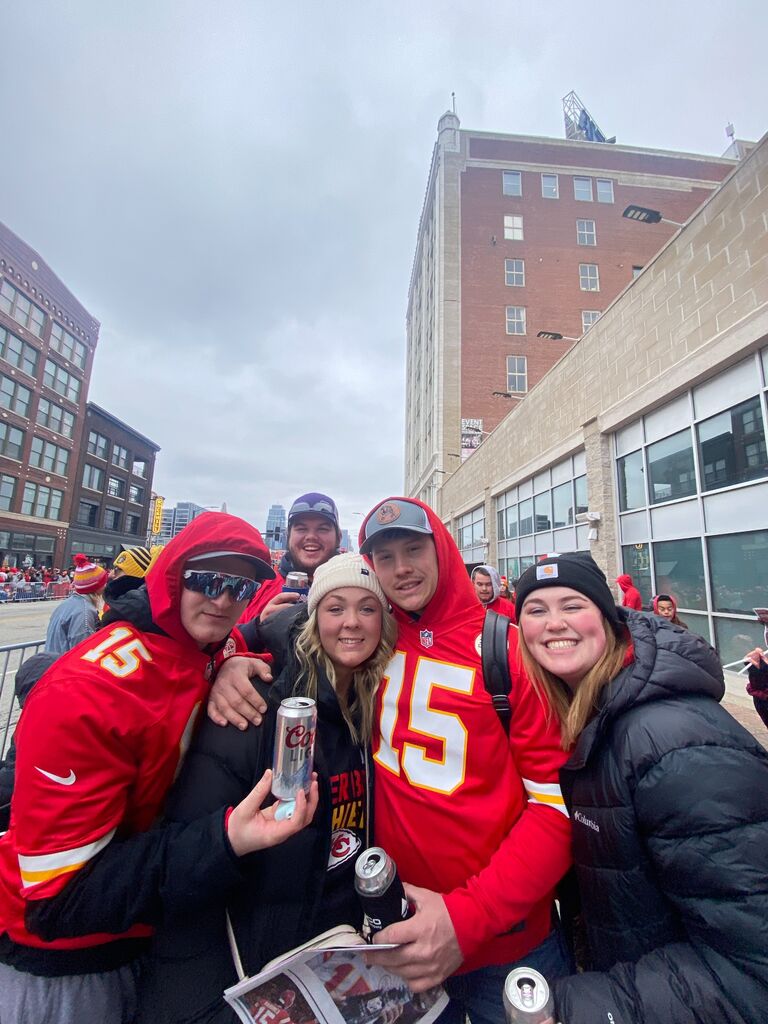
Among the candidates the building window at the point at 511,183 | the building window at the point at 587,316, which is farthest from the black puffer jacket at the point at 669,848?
the building window at the point at 511,183

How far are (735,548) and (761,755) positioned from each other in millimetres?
7174

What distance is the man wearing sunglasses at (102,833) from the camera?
45.1 inches

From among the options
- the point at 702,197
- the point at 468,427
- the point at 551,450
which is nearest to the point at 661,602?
the point at 551,450

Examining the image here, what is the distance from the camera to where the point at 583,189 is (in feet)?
100.0

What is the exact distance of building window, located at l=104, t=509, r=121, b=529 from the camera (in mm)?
42688

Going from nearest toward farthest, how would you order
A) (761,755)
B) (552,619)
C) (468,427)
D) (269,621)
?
(761,755) < (552,619) < (269,621) < (468,427)

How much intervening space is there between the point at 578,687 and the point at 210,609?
1.46 meters

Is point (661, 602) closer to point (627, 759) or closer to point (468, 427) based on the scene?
point (627, 759)

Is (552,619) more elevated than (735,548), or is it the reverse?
(735,548)

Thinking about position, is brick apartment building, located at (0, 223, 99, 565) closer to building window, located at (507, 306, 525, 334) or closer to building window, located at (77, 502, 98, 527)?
building window, located at (77, 502, 98, 527)

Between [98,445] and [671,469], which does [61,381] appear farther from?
[671,469]

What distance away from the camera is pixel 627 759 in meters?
1.30

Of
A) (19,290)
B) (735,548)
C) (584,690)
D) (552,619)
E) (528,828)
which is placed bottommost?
(528,828)

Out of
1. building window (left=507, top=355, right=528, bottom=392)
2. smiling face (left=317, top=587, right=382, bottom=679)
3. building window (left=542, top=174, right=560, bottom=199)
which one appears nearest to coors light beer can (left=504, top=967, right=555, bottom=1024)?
smiling face (left=317, top=587, right=382, bottom=679)
